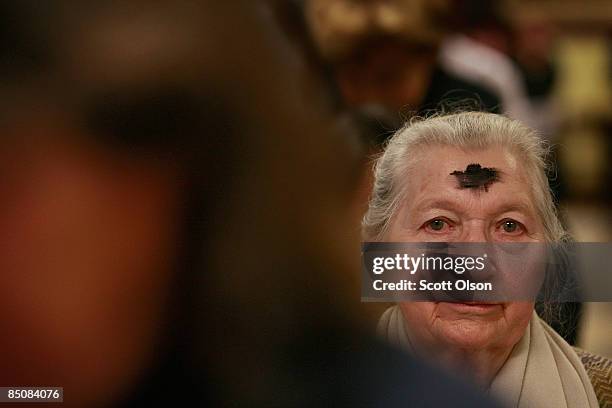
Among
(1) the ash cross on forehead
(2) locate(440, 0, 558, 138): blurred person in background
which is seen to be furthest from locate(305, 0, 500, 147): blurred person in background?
(1) the ash cross on forehead

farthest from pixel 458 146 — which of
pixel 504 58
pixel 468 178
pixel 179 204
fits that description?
pixel 179 204

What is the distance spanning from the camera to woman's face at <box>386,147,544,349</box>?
1.40 m

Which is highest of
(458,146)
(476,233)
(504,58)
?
(504,58)

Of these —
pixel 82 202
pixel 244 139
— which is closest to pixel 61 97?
pixel 82 202

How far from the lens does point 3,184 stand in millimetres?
1480

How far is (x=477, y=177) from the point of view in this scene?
1.40 meters

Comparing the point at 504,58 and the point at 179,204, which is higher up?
the point at 504,58

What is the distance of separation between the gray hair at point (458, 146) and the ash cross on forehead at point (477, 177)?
35 mm

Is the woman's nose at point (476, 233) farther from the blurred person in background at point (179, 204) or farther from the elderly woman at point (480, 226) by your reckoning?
the blurred person in background at point (179, 204)

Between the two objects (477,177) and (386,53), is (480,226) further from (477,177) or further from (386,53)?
(386,53)

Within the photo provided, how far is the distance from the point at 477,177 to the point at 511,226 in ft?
0.30

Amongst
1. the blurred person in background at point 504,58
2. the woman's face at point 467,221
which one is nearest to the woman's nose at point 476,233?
the woman's face at point 467,221

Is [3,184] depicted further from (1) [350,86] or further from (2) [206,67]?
(1) [350,86]

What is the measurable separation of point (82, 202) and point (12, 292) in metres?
0.18
